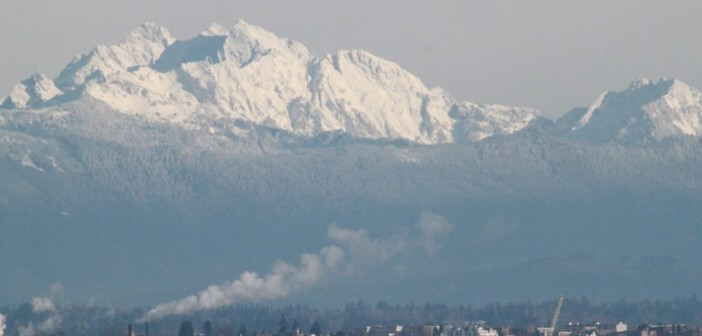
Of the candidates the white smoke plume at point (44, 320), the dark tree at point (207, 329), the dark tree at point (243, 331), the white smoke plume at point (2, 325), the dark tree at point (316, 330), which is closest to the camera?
the dark tree at point (243, 331)

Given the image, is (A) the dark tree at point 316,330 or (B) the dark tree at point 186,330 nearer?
(B) the dark tree at point 186,330

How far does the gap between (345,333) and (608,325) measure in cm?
2016

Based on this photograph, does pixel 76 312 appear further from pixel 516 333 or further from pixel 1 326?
pixel 516 333

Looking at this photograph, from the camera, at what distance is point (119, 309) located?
652ft

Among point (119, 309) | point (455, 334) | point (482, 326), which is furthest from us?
point (119, 309)

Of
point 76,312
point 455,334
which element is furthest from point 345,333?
point 76,312

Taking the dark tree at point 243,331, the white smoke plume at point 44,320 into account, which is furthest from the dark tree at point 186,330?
the white smoke plume at point 44,320

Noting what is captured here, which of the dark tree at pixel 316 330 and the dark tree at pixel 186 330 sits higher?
the dark tree at pixel 316 330

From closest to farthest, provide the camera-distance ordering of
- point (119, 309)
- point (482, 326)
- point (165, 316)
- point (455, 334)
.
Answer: point (455, 334) < point (482, 326) < point (165, 316) < point (119, 309)

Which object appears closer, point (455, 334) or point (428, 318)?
point (455, 334)

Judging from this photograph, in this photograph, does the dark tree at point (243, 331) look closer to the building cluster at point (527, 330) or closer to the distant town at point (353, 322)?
the distant town at point (353, 322)

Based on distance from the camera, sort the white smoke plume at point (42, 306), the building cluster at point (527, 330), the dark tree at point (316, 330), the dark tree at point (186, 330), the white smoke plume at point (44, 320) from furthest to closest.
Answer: the white smoke plume at point (42, 306) < the white smoke plume at point (44, 320) < the dark tree at point (316, 330) < the building cluster at point (527, 330) < the dark tree at point (186, 330)

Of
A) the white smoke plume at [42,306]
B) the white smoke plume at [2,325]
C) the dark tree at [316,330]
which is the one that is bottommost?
the dark tree at [316,330]

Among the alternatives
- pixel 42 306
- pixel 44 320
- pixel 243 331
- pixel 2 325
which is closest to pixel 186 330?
pixel 243 331
